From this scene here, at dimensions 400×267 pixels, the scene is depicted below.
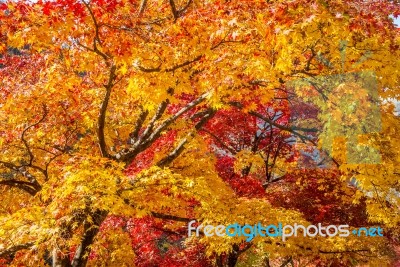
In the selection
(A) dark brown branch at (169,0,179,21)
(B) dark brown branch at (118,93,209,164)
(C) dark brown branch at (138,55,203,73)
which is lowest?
(B) dark brown branch at (118,93,209,164)

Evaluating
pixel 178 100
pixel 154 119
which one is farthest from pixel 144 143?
pixel 178 100

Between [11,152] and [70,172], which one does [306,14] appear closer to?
[70,172]

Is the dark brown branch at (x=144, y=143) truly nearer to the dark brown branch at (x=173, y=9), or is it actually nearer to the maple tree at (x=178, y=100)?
the maple tree at (x=178, y=100)

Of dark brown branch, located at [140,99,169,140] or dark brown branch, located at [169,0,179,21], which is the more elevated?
dark brown branch, located at [169,0,179,21]

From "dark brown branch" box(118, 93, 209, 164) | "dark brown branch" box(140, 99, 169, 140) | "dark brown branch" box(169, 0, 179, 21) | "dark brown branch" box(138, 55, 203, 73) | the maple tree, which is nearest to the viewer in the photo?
the maple tree

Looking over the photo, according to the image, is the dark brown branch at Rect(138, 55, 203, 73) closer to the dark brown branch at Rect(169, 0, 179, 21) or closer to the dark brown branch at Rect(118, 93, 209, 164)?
the dark brown branch at Rect(169, 0, 179, 21)

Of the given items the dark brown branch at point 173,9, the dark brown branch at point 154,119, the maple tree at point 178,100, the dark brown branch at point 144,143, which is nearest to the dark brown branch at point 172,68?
the maple tree at point 178,100

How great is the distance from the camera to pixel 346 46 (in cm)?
557

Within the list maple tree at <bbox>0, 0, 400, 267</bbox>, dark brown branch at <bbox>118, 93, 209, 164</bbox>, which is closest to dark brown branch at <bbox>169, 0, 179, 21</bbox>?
maple tree at <bbox>0, 0, 400, 267</bbox>

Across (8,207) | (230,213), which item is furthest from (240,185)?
(8,207)

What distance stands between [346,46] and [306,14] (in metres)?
1.26

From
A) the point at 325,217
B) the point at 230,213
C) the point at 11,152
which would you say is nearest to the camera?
the point at 230,213

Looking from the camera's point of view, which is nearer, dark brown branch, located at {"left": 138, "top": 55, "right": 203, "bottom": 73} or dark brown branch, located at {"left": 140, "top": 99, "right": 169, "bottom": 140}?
dark brown branch, located at {"left": 138, "top": 55, "right": 203, "bottom": 73}

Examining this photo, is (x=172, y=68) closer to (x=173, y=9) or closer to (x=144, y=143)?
(x=173, y=9)
